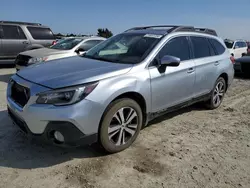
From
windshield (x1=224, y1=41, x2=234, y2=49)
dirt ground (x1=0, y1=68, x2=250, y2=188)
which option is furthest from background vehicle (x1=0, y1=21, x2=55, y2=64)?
windshield (x1=224, y1=41, x2=234, y2=49)

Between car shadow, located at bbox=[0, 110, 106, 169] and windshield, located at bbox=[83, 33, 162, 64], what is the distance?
142 cm

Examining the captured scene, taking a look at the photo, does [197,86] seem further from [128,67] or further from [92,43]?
[92,43]

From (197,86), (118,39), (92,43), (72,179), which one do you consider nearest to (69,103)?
(72,179)

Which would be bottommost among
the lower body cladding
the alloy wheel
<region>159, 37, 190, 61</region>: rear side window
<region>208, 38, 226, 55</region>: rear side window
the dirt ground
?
the lower body cladding

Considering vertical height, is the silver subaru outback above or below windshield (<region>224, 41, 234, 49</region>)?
above

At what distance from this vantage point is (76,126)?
2.96m

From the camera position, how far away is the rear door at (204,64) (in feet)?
15.7

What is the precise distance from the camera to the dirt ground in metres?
2.88

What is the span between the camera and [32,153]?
3424 millimetres

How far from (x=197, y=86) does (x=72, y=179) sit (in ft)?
9.59

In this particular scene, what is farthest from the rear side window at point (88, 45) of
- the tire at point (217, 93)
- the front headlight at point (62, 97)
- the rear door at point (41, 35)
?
the front headlight at point (62, 97)

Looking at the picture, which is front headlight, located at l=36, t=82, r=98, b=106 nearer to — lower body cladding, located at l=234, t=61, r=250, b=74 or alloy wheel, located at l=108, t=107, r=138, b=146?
alloy wheel, located at l=108, t=107, r=138, b=146

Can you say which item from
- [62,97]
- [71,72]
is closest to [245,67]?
[71,72]

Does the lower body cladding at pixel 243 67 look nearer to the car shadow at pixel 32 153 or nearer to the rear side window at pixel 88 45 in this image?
the rear side window at pixel 88 45
